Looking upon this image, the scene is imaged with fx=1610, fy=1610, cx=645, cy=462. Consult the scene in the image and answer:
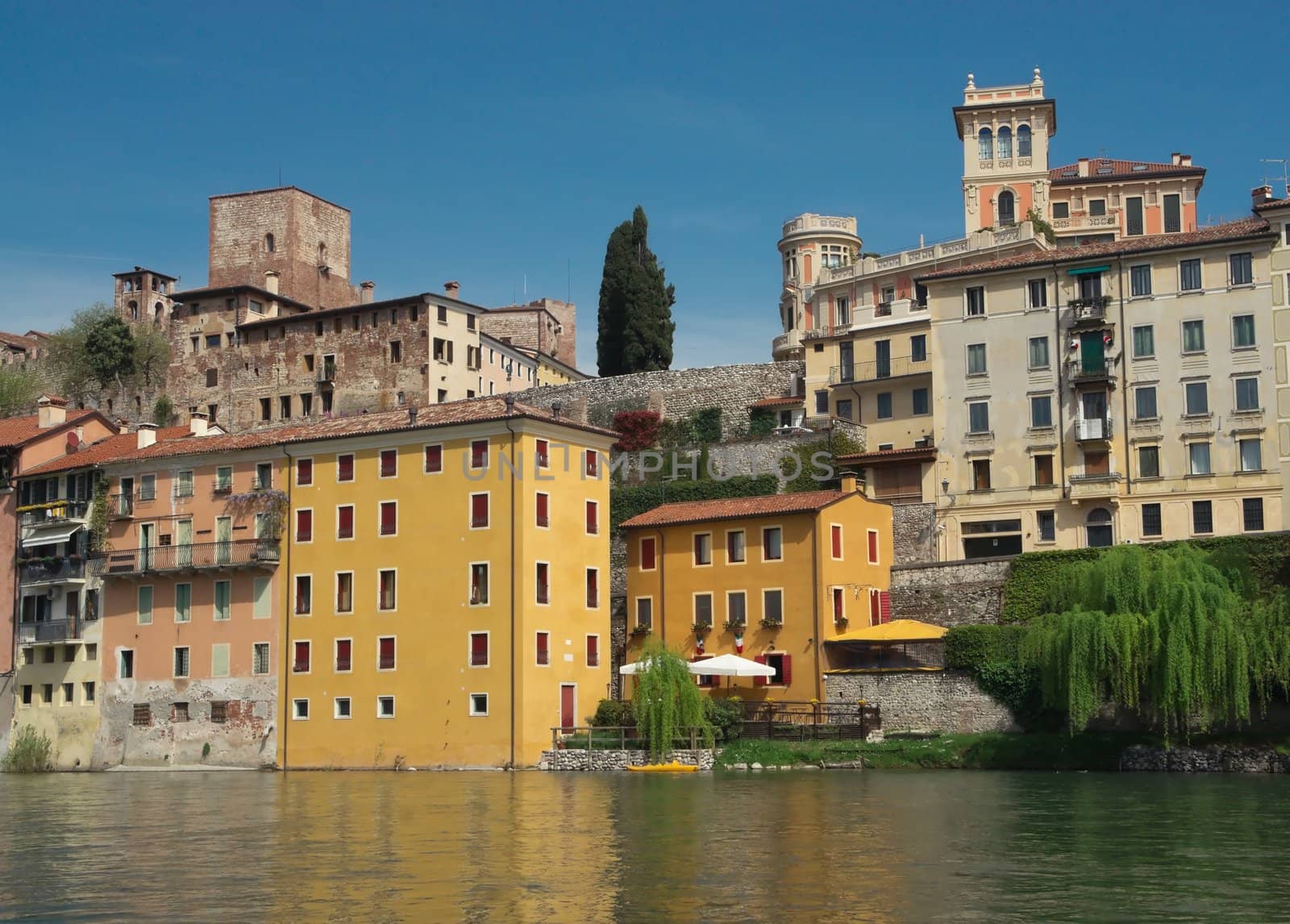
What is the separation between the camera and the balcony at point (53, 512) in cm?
6034

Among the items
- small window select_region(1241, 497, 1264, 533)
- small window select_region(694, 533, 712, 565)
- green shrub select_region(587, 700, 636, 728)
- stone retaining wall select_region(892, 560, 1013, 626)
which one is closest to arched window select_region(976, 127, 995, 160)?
small window select_region(1241, 497, 1264, 533)

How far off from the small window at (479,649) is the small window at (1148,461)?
26657 millimetres

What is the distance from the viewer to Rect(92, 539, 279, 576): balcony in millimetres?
55250

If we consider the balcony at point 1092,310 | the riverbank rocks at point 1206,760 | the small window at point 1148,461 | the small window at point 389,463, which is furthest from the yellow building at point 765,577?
the riverbank rocks at point 1206,760

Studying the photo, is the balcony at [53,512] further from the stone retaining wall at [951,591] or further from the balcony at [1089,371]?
the balcony at [1089,371]

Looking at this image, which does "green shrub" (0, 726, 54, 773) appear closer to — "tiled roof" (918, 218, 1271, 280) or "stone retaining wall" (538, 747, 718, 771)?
"stone retaining wall" (538, 747, 718, 771)

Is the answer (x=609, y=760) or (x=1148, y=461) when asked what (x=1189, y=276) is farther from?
(x=609, y=760)

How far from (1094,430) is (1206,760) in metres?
22.7

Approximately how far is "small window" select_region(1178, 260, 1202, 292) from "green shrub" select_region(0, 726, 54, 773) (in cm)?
4555

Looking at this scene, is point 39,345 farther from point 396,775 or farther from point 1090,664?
point 1090,664

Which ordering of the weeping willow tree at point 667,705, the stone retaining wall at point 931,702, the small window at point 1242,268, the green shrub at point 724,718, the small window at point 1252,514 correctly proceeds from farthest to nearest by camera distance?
the small window at point 1242,268 < the small window at point 1252,514 < the stone retaining wall at point 931,702 < the green shrub at point 724,718 < the weeping willow tree at point 667,705

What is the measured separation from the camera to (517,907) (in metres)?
19.4

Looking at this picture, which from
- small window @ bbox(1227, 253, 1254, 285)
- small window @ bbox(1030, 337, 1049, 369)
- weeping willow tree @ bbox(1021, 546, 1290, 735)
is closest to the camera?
weeping willow tree @ bbox(1021, 546, 1290, 735)

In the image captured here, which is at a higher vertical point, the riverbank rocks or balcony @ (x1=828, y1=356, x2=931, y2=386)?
balcony @ (x1=828, y1=356, x2=931, y2=386)
